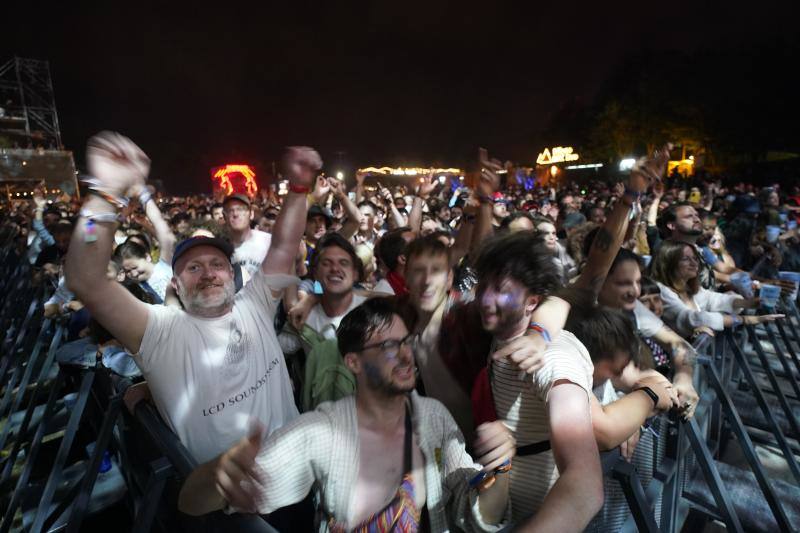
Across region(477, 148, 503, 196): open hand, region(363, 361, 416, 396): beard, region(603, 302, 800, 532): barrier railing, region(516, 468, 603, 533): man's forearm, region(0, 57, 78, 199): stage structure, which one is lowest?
region(603, 302, 800, 532): barrier railing

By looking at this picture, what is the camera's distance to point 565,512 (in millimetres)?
1238

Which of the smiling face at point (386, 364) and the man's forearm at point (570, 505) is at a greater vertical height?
the smiling face at point (386, 364)

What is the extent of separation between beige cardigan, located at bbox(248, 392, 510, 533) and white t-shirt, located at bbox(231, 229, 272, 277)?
3236mm

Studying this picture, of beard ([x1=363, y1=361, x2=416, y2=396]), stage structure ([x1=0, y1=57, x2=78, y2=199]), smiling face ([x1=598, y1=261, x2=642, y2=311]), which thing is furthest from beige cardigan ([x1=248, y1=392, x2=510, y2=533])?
stage structure ([x1=0, y1=57, x2=78, y2=199])

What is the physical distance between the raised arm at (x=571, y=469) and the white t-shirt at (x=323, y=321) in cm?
158

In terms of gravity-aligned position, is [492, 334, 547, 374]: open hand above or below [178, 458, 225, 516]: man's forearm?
above

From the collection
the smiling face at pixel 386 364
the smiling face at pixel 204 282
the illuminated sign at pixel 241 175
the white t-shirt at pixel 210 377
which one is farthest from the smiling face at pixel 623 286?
the illuminated sign at pixel 241 175

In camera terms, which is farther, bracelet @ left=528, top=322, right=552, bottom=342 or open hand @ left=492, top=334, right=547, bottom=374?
bracelet @ left=528, top=322, right=552, bottom=342

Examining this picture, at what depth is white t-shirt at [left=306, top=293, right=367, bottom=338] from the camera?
278 centimetres

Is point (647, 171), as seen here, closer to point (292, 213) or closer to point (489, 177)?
point (489, 177)

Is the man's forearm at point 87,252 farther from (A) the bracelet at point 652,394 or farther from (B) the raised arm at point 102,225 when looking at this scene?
(A) the bracelet at point 652,394

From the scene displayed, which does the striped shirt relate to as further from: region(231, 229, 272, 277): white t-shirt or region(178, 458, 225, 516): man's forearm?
region(231, 229, 272, 277): white t-shirt

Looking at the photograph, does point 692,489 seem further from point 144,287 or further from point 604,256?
point 144,287

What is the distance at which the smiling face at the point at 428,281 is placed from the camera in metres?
2.70
